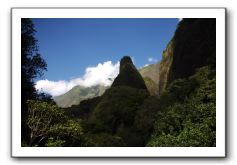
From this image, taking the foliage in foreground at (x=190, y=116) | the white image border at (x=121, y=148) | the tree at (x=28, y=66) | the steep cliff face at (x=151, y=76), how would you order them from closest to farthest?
the white image border at (x=121, y=148) < the tree at (x=28, y=66) < the foliage in foreground at (x=190, y=116) < the steep cliff face at (x=151, y=76)

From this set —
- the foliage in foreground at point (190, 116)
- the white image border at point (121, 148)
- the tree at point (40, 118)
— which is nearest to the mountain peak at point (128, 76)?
the foliage in foreground at point (190, 116)

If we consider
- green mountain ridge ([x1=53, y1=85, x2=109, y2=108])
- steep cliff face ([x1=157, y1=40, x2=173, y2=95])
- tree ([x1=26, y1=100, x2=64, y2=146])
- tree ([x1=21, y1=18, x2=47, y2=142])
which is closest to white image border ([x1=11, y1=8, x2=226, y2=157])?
tree ([x1=21, y1=18, x2=47, y2=142])

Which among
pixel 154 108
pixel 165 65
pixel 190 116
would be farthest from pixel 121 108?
pixel 165 65

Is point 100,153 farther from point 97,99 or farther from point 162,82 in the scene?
point 162,82

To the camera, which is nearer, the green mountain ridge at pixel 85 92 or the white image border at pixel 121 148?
the white image border at pixel 121 148

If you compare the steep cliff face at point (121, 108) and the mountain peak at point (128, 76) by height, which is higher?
the mountain peak at point (128, 76)

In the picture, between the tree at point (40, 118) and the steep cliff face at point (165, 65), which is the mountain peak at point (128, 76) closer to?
the steep cliff face at point (165, 65)

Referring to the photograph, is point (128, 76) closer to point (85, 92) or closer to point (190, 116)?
point (85, 92)

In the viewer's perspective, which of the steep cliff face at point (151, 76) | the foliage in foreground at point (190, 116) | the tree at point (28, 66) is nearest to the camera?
the tree at point (28, 66)
